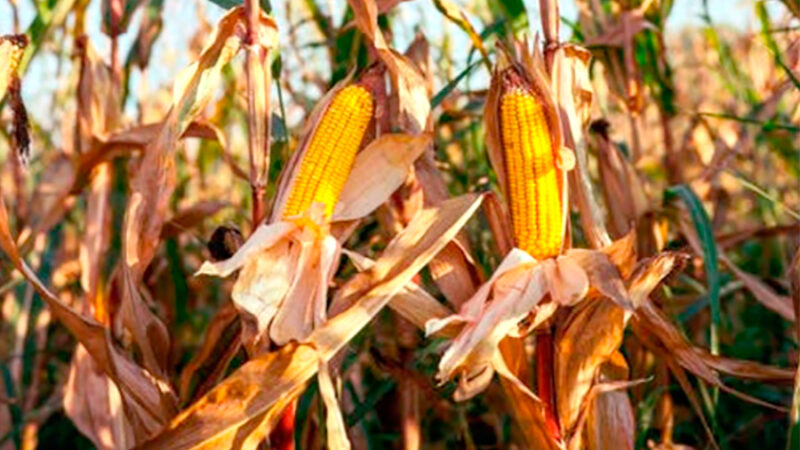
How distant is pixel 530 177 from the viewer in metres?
1.47

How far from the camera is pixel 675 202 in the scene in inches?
91.4

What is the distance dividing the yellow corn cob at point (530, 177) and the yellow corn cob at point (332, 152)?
0.59 ft

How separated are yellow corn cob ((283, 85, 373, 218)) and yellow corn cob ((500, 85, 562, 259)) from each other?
180mm

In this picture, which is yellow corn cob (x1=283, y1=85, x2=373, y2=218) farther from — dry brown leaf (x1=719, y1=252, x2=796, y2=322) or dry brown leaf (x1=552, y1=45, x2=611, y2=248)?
dry brown leaf (x1=719, y1=252, x2=796, y2=322)

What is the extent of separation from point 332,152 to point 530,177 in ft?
0.80

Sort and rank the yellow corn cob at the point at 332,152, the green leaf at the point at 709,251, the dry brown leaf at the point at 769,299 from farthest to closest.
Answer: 1. the dry brown leaf at the point at 769,299
2. the green leaf at the point at 709,251
3. the yellow corn cob at the point at 332,152

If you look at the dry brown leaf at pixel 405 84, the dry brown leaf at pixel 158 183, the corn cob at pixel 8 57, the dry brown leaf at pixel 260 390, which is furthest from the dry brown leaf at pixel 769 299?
the corn cob at pixel 8 57

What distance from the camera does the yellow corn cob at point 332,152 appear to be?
1458 millimetres

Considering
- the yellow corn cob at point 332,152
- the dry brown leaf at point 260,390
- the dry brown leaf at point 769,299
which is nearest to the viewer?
the dry brown leaf at point 260,390

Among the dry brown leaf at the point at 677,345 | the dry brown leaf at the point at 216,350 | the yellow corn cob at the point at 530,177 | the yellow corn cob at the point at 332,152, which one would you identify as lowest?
the dry brown leaf at the point at 677,345

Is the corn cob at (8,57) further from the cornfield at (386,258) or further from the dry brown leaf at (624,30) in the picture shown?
the dry brown leaf at (624,30)

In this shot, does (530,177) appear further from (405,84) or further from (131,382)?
(131,382)

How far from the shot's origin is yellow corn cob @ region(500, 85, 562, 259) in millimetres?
1459

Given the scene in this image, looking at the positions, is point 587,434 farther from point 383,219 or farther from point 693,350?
point 383,219
